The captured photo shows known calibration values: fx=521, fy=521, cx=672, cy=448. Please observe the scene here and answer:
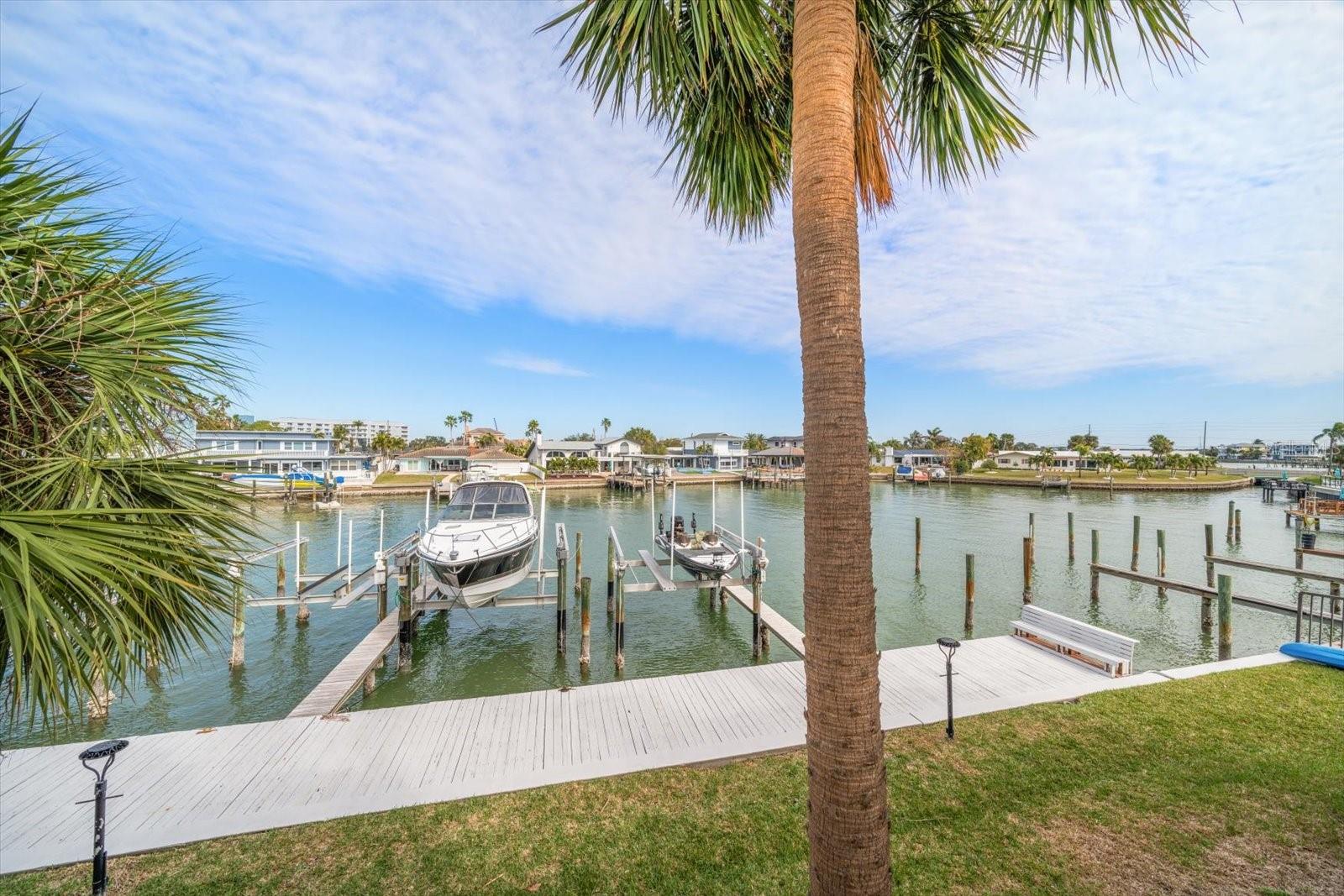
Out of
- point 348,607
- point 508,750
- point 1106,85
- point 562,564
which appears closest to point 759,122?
point 1106,85

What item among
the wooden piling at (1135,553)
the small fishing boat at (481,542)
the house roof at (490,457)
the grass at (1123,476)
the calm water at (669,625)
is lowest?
the calm water at (669,625)

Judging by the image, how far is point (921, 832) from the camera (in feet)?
14.2

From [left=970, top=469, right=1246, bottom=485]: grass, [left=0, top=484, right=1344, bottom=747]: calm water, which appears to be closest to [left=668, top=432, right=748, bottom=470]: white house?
[left=970, top=469, right=1246, bottom=485]: grass

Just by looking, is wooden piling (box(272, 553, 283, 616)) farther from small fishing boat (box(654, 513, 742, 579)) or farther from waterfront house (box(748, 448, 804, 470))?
waterfront house (box(748, 448, 804, 470))

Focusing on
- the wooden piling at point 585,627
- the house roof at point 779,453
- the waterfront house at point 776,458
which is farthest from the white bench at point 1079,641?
the house roof at point 779,453

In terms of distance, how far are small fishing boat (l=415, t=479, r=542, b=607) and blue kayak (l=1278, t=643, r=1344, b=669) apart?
13.3 m

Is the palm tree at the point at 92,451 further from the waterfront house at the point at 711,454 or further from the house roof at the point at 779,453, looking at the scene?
the house roof at the point at 779,453

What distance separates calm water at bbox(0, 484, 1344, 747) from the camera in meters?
9.73

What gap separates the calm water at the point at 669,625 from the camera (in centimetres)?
973

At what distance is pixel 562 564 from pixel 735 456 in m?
67.7

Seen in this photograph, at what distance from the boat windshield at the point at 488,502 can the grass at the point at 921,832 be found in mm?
8342

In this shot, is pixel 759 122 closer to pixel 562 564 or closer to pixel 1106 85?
pixel 1106 85

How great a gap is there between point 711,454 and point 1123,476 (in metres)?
51.4

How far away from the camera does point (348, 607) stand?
1513 cm
